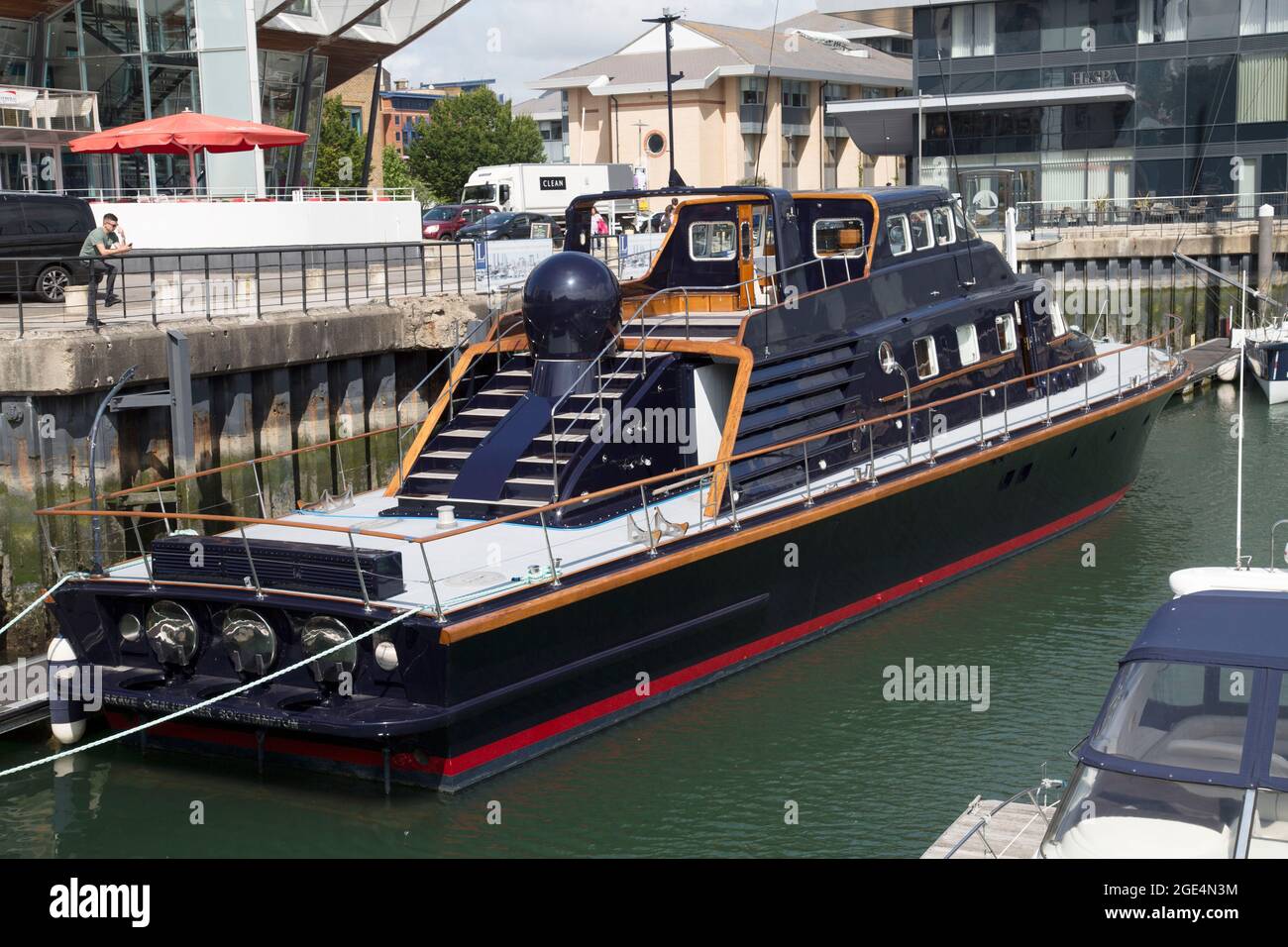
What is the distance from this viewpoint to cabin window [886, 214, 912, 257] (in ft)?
57.5

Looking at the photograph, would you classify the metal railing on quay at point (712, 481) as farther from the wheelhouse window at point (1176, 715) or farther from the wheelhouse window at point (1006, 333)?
the wheelhouse window at point (1176, 715)

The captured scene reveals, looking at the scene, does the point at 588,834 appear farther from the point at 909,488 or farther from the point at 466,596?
the point at 909,488

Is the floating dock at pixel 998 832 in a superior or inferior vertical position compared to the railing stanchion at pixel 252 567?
inferior

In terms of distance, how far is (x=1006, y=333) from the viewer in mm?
18781

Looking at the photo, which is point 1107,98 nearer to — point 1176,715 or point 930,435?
point 930,435

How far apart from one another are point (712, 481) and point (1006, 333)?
602 cm

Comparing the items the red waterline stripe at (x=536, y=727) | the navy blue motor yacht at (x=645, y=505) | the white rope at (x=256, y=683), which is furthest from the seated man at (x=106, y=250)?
the white rope at (x=256, y=683)

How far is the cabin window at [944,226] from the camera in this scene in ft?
60.0

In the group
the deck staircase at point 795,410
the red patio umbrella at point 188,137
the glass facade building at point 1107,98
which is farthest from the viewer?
the glass facade building at point 1107,98

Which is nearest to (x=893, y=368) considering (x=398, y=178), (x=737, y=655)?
(x=737, y=655)

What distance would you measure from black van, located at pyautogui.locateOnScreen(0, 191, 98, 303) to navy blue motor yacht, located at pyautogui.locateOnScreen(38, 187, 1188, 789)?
17.7ft

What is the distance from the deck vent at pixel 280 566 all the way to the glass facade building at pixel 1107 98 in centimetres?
3193

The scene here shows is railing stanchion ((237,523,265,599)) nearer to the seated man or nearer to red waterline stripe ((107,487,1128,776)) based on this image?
red waterline stripe ((107,487,1128,776))

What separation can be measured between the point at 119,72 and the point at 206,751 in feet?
83.5
